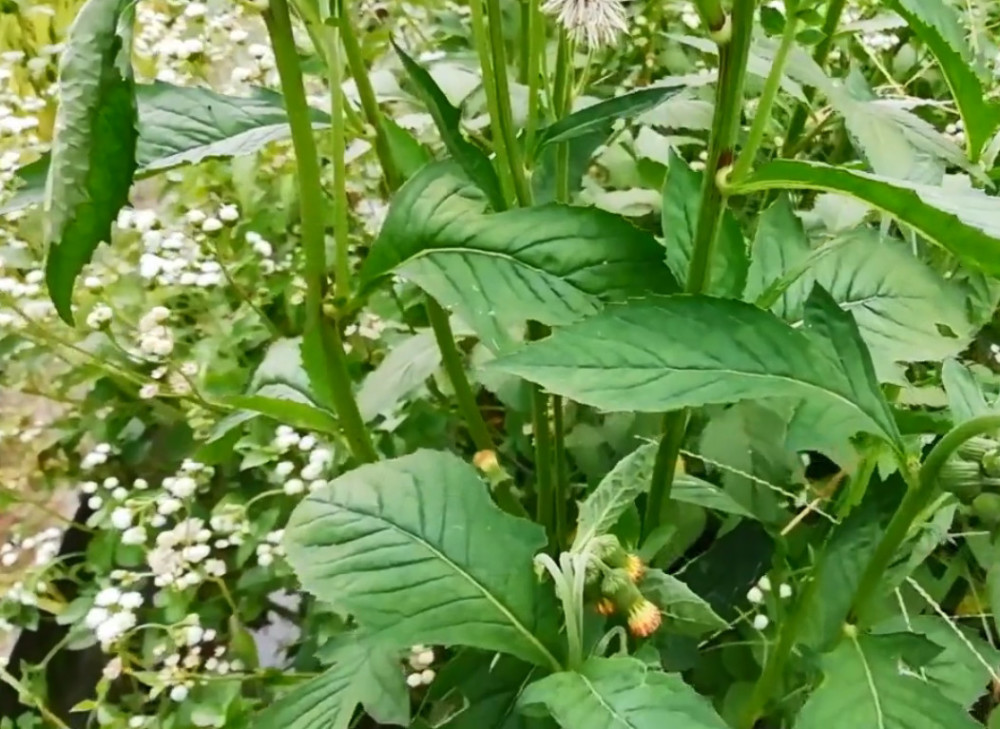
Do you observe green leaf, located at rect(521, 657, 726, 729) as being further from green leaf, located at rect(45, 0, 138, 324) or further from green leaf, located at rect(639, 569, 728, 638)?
green leaf, located at rect(45, 0, 138, 324)

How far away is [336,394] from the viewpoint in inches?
14.7

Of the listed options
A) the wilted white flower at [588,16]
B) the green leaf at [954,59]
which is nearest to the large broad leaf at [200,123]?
the wilted white flower at [588,16]

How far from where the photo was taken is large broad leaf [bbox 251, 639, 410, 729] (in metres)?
0.40

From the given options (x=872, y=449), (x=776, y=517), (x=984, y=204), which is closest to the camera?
(x=984, y=204)

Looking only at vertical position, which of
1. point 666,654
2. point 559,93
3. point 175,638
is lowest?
point 175,638

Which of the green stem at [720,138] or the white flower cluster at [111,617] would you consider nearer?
the green stem at [720,138]

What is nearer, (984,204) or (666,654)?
(984,204)

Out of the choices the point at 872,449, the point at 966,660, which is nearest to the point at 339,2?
the point at 872,449

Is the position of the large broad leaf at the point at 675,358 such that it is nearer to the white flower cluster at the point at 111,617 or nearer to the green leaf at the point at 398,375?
the green leaf at the point at 398,375

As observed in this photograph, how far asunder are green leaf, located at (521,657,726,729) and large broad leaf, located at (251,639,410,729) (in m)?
0.10

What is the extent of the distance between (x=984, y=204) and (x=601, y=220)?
109mm

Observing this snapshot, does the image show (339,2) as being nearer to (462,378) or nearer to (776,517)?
(462,378)

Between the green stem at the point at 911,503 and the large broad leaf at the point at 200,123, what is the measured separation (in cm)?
24

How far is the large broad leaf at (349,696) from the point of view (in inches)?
15.9
